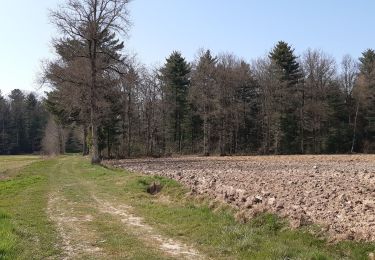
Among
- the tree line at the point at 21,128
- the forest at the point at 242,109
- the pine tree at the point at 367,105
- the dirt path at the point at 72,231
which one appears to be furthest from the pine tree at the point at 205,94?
the tree line at the point at 21,128

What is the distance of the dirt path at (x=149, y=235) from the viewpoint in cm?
912

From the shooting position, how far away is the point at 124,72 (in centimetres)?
4106

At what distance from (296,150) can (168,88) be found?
21.9 metres

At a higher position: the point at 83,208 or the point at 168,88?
the point at 168,88

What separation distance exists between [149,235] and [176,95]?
6014 cm

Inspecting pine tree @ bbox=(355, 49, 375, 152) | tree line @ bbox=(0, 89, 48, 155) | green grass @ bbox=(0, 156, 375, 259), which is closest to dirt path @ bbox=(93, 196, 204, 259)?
green grass @ bbox=(0, 156, 375, 259)

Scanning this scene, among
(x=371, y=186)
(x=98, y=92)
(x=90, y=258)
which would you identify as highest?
(x=98, y=92)

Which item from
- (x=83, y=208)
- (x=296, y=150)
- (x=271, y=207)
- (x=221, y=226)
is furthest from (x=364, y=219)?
(x=296, y=150)

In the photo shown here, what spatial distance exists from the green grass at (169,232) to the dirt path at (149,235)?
209 millimetres

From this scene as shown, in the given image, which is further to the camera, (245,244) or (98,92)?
(98,92)

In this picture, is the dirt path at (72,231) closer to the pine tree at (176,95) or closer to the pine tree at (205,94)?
the pine tree at (205,94)

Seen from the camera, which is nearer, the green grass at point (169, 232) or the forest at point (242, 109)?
the green grass at point (169, 232)

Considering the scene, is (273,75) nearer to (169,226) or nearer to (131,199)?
(131,199)

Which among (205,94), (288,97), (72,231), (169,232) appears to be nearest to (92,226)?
(72,231)
